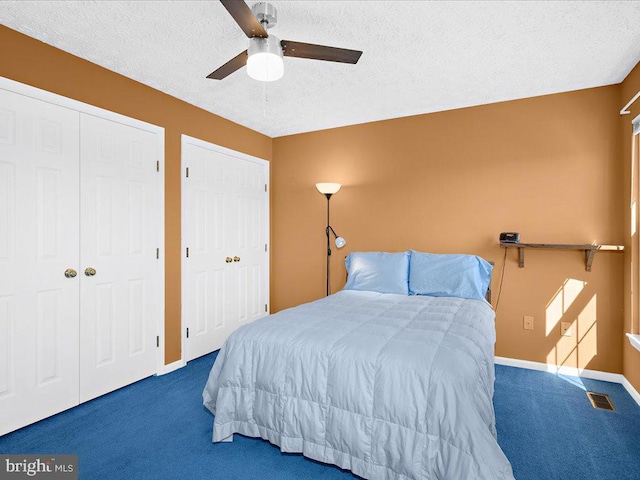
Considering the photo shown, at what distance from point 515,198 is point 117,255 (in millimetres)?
3511

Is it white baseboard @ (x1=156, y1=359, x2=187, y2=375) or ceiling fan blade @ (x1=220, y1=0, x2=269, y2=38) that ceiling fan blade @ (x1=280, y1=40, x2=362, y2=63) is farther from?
white baseboard @ (x1=156, y1=359, x2=187, y2=375)

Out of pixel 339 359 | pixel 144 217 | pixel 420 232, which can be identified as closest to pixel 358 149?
pixel 420 232

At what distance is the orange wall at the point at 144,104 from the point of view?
227 centimetres

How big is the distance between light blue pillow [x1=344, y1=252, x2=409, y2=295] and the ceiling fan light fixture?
2.02 metres

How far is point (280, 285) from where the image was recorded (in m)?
4.57

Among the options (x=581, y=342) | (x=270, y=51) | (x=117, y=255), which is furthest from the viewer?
(x=581, y=342)

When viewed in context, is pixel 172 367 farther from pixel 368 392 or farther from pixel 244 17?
pixel 244 17

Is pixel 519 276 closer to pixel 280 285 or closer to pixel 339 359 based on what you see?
pixel 339 359

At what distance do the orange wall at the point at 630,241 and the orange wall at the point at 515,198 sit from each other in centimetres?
8

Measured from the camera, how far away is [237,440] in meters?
2.09

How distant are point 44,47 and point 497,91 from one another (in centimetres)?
351

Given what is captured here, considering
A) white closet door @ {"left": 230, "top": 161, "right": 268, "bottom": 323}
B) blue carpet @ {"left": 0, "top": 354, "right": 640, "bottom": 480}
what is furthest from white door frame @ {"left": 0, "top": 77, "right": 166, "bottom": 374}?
white closet door @ {"left": 230, "top": 161, "right": 268, "bottom": 323}

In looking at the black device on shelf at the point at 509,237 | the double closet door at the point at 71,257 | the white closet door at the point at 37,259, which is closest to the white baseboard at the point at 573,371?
the black device on shelf at the point at 509,237

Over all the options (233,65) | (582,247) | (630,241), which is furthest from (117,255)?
(630,241)
